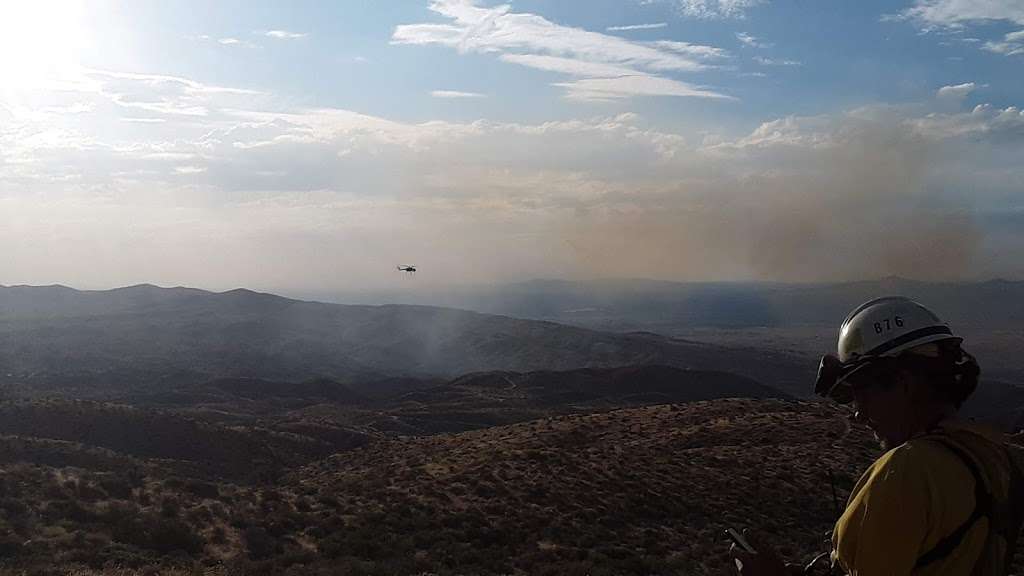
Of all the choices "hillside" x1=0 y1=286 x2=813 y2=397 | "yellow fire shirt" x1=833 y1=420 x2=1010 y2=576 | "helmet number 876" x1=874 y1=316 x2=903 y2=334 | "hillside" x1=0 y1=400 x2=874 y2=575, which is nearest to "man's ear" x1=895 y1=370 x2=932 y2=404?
"helmet number 876" x1=874 y1=316 x2=903 y2=334

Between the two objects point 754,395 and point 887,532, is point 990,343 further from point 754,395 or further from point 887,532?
point 887,532

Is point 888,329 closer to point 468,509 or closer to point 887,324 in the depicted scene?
point 887,324

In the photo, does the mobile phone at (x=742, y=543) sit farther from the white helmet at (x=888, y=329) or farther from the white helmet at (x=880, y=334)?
the white helmet at (x=888, y=329)

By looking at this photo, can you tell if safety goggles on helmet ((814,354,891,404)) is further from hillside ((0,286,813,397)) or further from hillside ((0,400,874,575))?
hillside ((0,286,813,397))

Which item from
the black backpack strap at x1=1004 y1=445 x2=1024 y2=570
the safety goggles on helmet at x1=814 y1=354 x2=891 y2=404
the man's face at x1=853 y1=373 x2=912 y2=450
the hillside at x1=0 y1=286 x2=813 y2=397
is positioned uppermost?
the safety goggles on helmet at x1=814 y1=354 x2=891 y2=404

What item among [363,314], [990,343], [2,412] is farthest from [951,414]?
[990,343]

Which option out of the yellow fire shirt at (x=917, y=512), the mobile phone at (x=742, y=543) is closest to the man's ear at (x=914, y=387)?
the yellow fire shirt at (x=917, y=512)

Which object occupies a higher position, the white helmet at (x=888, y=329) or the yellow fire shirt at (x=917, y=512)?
the white helmet at (x=888, y=329)
